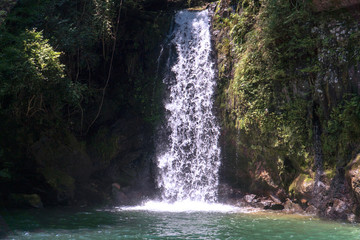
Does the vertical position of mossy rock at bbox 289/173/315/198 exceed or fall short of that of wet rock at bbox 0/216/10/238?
it exceeds it

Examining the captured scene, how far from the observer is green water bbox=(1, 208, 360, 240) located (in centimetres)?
654

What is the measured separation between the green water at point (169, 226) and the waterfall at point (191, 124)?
2.41m

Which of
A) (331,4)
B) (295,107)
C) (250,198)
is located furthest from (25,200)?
(331,4)

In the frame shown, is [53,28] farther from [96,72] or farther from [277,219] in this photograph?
[277,219]

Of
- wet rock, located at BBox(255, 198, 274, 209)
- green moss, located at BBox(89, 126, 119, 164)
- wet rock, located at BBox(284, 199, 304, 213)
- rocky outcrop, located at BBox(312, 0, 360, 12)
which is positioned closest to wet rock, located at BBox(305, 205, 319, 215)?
wet rock, located at BBox(284, 199, 304, 213)

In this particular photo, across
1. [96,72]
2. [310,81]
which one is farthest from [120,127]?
[310,81]

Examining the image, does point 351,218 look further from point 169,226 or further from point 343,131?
point 169,226

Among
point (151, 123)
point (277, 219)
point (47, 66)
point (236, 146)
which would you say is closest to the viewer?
point (277, 219)

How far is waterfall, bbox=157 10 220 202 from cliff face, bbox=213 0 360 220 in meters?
0.65

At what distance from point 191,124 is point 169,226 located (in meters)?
5.38

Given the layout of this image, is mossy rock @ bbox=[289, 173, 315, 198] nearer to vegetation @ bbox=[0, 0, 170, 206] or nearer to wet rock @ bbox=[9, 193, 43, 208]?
vegetation @ bbox=[0, 0, 170, 206]

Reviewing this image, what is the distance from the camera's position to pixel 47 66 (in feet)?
32.4

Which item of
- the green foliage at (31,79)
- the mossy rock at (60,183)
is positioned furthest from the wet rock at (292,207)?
the green foliage at (31,79)

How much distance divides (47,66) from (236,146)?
5934 mm
